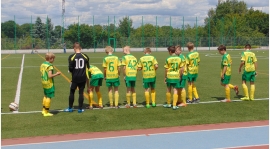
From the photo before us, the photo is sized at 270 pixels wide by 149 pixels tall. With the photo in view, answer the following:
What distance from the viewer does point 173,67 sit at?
1020 centimetres

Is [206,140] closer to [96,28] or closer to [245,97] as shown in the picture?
[245,97]

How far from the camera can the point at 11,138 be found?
760 centimetres

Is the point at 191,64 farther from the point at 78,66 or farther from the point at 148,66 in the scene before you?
the point at 78,66

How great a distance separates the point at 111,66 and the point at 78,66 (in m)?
1.03

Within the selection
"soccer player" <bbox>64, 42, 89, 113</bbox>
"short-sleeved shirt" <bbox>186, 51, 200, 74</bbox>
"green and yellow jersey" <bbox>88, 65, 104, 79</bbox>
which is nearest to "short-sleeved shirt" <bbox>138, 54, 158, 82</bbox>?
"green and yellow jersey" <bbox>88, 65, 104, 79</bbox>

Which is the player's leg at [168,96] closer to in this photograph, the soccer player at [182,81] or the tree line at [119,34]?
the soccer player at [182,81]

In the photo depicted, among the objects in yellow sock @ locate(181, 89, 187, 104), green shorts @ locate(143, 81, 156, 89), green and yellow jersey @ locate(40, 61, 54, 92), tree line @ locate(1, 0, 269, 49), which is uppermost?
tree line @ locate(1, 0, 269, 49)

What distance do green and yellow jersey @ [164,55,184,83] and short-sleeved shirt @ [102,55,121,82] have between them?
4.70 ft

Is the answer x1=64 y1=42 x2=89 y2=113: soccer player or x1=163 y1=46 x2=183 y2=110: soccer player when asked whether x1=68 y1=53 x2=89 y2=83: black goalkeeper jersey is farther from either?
x1=163 y1=46 x2=183 y2=110: soccer player

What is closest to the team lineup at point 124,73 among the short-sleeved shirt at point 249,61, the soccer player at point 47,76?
the soccer player at point 47,76

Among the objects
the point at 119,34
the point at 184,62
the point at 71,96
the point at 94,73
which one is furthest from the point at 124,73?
the point at 119,34

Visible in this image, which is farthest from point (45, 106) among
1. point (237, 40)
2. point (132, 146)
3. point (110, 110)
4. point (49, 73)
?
point (237, 40)

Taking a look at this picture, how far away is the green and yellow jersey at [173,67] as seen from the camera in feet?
33.3

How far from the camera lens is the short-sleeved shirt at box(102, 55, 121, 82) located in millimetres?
10227
